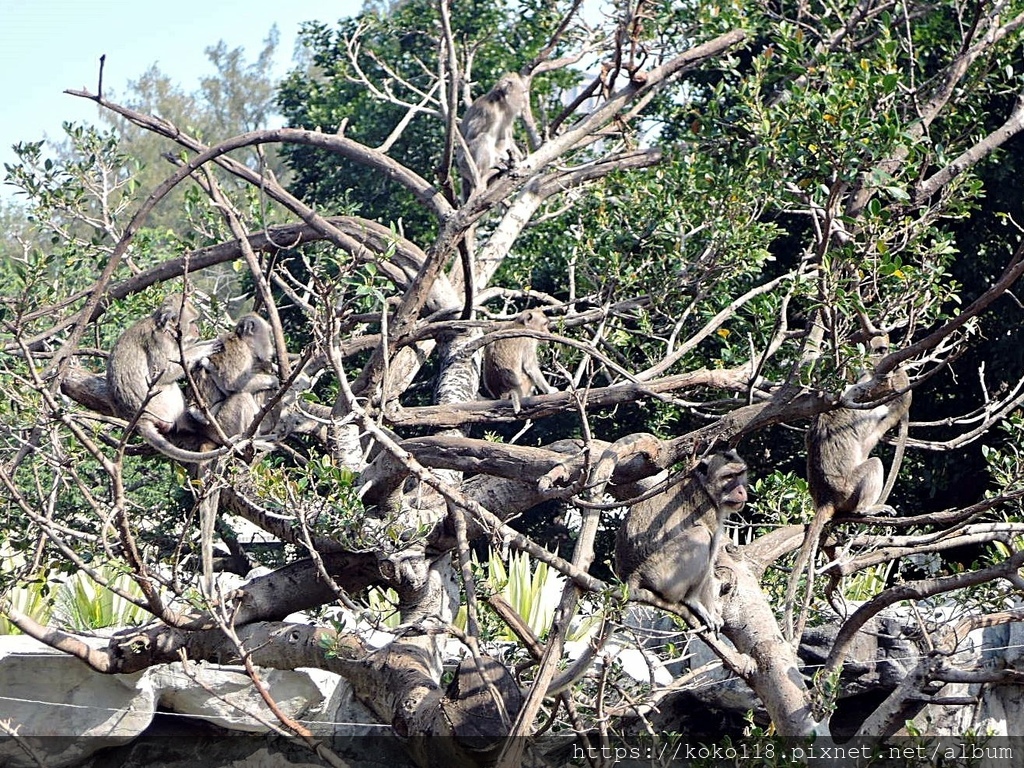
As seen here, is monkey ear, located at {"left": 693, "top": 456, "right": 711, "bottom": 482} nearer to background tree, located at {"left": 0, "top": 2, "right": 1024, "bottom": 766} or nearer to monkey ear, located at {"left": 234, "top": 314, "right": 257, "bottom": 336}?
background tree, located at {"left": 0, "top": 2, "right": 1024, "bottom": 766}

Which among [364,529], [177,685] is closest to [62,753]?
[177,685]

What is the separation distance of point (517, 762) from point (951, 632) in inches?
71.0

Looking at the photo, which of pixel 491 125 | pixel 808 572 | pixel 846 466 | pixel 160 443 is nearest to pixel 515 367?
pixel 491 125

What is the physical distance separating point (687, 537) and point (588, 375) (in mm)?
Answer: 1146

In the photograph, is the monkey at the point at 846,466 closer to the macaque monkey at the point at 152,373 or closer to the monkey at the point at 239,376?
the monkey at the point at 239,376

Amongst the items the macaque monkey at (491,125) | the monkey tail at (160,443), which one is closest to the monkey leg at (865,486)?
the monkey tail at (160,443)

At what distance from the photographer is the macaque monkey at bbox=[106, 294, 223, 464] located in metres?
5.36

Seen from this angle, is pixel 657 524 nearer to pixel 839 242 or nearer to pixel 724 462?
pixel 724 462

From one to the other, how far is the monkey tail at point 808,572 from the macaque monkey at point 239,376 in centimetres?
275

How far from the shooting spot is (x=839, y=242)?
16.2 ft

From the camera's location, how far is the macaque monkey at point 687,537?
16.5 ft

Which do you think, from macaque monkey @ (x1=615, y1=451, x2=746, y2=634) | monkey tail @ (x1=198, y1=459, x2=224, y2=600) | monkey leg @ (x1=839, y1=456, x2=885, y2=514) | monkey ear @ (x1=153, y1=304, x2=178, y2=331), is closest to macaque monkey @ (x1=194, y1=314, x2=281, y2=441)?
monkey ear @ (x1=153, y1=304, x2=178, y2=331)

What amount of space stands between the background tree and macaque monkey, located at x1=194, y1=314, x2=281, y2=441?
294 millimetres

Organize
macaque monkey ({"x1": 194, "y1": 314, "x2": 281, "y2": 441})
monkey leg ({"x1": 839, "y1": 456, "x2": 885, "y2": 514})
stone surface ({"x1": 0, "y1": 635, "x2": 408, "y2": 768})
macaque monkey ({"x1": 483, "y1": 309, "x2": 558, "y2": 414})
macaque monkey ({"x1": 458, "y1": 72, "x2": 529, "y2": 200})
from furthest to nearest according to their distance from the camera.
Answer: macaque monkey ({"x1": 458, "y1": 72, "x2": 529, "y2": 200})
macaque monkey ({"x1": 483, "y1": 309, "x2": 558, "y2": 414})
stone surface ({"x1": 0, "y1": 635, "x2": 408, "y2": 768})
macaque monkey ({"x1": 194, "y1": 314, "x2": 281, "y2": 441})
monkey leg ({"x1": 839, "y1": 456, "x2": 885, "y2": 514})
